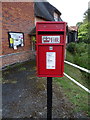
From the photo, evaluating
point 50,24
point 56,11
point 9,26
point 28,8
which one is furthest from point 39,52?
point 56,11

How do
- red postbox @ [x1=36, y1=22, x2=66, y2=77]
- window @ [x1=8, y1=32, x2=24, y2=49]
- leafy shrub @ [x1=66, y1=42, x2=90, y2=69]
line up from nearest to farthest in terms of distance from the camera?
red postbox @ [x1=36, y1=22, x2=66, y2=77], leafy shrub @ [x1=66, y1=42, x2=90, y2=69], window @ [x1=8, y1=32, x2=24, y2=49]

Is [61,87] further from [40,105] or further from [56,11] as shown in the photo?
[56,11]

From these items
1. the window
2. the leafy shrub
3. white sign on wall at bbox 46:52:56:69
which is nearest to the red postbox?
white sign on wall at bbox 46:52:56:69

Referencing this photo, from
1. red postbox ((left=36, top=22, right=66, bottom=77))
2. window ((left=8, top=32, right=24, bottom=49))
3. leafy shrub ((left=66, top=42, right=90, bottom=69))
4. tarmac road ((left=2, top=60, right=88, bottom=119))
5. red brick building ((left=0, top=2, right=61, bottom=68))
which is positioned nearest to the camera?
red postbox ((left=36, top=22, right=66, bottom=77))

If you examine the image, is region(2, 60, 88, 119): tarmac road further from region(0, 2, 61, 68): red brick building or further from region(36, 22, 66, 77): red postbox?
region(0, 2, 61, 68): red brick building

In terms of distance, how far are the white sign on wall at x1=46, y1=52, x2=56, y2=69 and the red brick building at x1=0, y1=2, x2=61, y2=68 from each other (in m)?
5.27

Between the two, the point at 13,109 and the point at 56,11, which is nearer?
the point at 13,109

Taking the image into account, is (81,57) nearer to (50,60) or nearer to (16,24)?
(16,24)

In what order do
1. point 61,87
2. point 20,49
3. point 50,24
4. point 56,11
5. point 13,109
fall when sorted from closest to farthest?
point 50,24, point 13,109, point 61,87, point 20,49, point 56,11

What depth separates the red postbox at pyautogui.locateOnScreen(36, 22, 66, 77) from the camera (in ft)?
5.67

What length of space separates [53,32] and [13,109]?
222cm

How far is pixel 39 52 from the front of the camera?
183 centimetres

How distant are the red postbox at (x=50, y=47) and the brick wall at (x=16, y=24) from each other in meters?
5.28

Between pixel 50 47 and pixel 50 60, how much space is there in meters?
0.22
